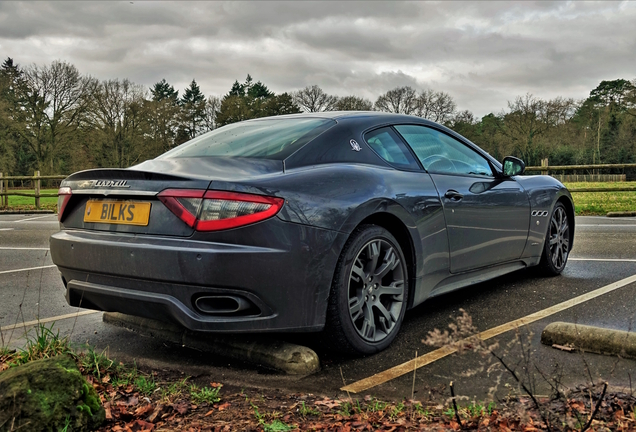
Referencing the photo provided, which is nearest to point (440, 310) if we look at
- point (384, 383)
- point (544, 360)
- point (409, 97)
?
point (544, 360)

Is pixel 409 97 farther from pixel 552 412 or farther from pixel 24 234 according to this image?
pixel 552 412

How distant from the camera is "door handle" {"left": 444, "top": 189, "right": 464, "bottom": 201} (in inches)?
156

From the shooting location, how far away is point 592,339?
3221 millimetres

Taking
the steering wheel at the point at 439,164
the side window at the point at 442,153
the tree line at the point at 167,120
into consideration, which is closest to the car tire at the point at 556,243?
the side window at the point at 442,153

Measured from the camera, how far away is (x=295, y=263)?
2.87m

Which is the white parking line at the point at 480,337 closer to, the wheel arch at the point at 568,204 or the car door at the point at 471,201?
the car door at the point at 471,201

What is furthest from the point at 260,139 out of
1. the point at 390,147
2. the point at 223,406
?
the point at 223,406

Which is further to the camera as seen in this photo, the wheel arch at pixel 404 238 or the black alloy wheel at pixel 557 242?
the black alloy wheel at pixel 557 242

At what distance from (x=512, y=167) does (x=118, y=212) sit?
10.6 ft

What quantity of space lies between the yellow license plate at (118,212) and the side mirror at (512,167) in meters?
3.08

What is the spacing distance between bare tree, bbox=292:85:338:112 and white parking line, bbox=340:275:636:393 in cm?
6086

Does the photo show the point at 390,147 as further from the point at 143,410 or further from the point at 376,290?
the point at 143,410

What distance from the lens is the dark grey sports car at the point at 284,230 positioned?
2818 millimetres

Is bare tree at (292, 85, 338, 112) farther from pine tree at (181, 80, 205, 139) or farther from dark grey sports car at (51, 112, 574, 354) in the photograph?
dark grey sports car at (51, 112, 574, 354)
